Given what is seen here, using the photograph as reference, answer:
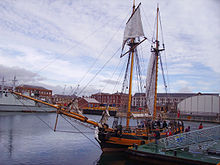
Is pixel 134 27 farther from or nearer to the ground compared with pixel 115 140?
farther from the ground

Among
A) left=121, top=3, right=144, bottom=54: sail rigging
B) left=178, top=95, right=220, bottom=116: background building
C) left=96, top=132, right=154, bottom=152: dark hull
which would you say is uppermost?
left=121, top=3, right=144, bottom=54: sail rigging

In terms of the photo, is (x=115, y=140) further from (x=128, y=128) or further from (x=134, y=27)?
(x=134, y=27)

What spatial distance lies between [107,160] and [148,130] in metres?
5.71

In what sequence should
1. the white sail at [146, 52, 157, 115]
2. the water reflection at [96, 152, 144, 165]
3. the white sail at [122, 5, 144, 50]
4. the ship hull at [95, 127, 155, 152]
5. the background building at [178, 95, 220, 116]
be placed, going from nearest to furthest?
1. the water reflection at [96, 152, 144, 165]
2. the ship hull at [95, 127, 155, 152]
3. the white sail at [122, 5, 144, 50]
4. the white sail at [146, 52, 157, 115]
5. the background building at [178, 95, 220, 116]

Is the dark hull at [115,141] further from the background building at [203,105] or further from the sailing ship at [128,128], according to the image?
the background building at [203,105]

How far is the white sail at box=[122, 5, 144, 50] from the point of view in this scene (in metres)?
25.6

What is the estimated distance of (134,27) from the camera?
26.0 meters

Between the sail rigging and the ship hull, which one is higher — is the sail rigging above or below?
above

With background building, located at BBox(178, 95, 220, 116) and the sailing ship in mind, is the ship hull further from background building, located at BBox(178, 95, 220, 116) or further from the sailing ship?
background building, located at BBox(178, 95, 220, 116)

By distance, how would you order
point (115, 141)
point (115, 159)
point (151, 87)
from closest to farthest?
point (115, 159) < point (115, 141) < point (151, 87)

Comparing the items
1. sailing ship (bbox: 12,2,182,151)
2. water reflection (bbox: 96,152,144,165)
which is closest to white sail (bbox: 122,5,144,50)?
sailing ship (bbox: 12,2,182,151)

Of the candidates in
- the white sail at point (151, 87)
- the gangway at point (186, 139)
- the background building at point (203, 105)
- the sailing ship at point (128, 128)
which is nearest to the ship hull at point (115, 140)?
the sailing ship at point (128, 128)

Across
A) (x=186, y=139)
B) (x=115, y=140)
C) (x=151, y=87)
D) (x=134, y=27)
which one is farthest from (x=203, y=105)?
(x=115, y=140)

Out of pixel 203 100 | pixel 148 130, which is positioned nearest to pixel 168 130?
pixel 148 130
